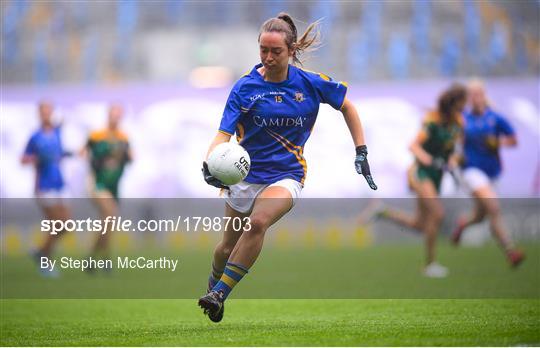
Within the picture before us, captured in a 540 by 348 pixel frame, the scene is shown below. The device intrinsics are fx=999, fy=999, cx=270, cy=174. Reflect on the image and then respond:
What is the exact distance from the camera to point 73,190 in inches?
963

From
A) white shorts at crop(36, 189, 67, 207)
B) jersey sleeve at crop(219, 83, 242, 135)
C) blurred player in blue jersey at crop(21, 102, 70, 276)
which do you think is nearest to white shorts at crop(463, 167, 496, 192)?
blurred player in blue jersey at crop(21, 102, 70, 276)

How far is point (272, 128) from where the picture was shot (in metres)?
8.07

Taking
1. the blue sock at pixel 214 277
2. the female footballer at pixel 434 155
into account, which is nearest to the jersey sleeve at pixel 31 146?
the female footballer at pixel 434 155

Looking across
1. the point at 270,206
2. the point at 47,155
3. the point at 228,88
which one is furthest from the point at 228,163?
the point at 228,88

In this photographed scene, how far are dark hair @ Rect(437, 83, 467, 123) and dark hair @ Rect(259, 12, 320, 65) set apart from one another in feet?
21.6

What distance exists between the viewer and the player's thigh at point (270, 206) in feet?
25.2

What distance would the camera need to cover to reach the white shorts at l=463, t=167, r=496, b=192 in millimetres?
14945

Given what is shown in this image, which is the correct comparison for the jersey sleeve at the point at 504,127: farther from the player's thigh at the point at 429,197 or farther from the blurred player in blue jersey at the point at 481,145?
the player's thigh at the point at 429,197

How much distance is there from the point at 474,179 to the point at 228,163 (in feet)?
27.2

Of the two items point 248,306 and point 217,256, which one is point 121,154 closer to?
point 248,306

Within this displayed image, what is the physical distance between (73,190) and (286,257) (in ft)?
23.9

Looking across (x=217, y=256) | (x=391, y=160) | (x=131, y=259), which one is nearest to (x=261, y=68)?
(x=217, y=256)

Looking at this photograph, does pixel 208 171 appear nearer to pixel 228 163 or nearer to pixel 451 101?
A: pixel 228 163

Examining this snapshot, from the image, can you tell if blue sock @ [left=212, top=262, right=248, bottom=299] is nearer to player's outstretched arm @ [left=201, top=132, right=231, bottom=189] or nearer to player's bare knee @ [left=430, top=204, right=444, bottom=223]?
player's outstretched arm @ [left=201, top=132, right=231, bottom=189]
